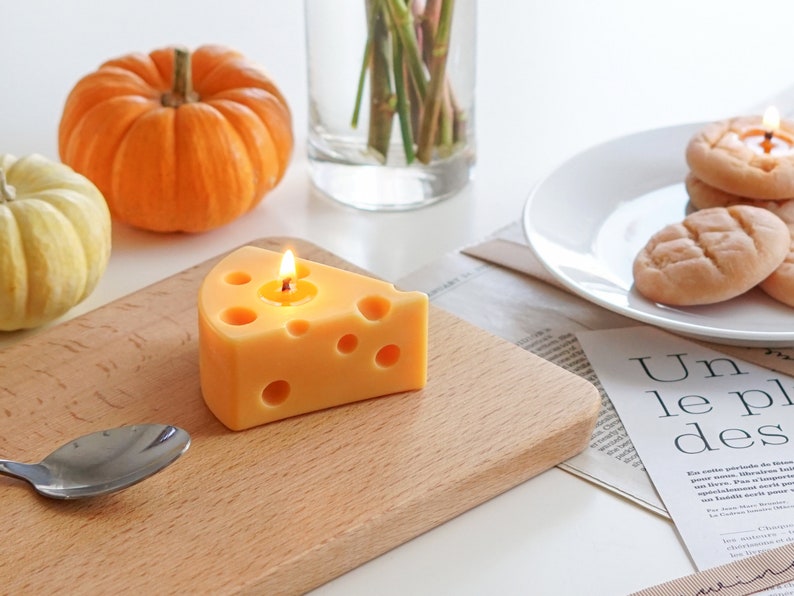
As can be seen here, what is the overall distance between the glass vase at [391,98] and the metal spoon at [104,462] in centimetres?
57

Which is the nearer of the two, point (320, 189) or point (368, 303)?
point (368, 303)

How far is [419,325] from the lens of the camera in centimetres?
106

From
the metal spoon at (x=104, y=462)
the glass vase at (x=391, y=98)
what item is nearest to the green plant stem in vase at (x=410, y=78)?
the glass vase at (x=391, y=98)

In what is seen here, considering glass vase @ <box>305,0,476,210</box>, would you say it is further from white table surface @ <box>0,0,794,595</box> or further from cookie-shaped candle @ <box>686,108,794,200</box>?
cookie-shaped candle @ <box>686,108,794,200</box>

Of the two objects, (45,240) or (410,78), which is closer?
(45,240)

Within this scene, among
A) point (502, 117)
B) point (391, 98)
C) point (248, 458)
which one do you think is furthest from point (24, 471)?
point (502, 117)

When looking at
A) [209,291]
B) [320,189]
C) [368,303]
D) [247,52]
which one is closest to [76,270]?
[209,291]

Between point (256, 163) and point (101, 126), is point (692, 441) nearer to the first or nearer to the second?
point (256, 163)

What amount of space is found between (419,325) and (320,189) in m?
0.54

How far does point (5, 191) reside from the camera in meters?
1.18

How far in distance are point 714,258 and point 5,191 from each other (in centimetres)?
73

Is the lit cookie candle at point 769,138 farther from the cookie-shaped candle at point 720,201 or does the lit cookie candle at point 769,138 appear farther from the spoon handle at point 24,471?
the spoon handle at point 24,471

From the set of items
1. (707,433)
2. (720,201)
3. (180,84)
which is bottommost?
(707,433)

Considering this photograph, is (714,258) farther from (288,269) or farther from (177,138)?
(177,138)
